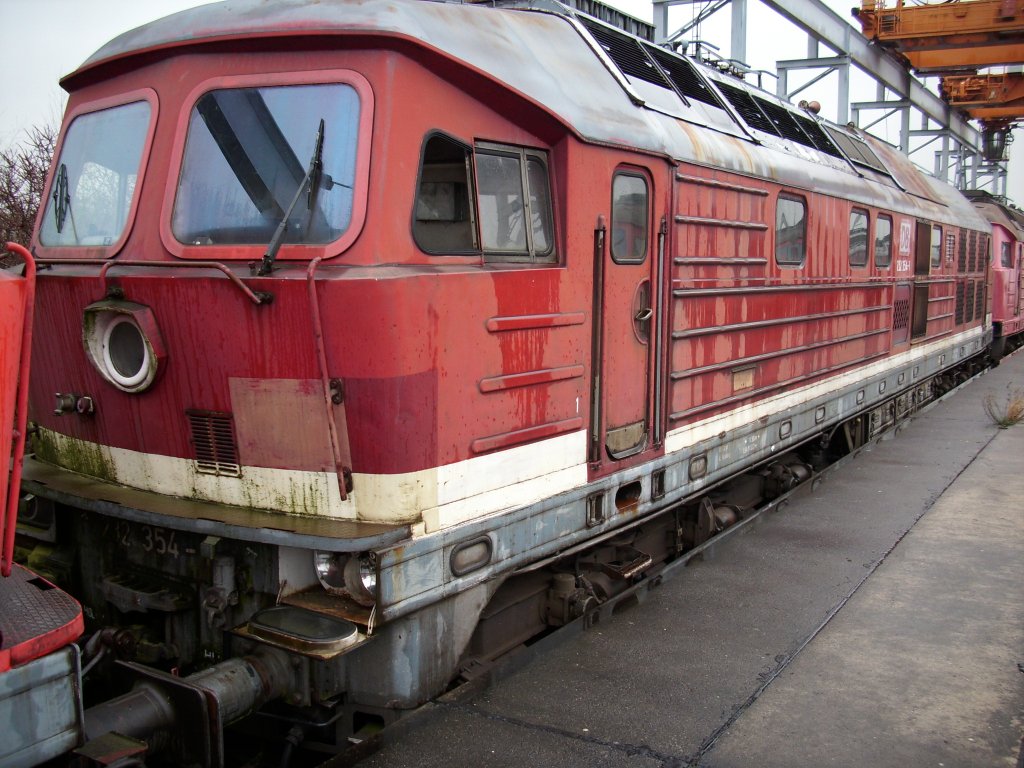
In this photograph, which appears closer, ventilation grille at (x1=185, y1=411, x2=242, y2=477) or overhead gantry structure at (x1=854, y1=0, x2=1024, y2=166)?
ventilation grille at (x1=185, y1=411, x2=242, y2=477)

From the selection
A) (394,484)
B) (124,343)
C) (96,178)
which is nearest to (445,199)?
(394,484)

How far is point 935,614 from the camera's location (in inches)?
198

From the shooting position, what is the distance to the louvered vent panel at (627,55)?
16.7 ft

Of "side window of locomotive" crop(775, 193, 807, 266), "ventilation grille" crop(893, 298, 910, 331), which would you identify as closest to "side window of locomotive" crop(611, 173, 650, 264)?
"side window of locomotive" crop(775, 193, 807, 266)

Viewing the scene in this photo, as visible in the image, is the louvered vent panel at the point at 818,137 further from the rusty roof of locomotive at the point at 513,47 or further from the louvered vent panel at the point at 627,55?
the louvered vent panel at the point at 627,55

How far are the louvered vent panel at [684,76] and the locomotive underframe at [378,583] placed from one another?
8.05ft

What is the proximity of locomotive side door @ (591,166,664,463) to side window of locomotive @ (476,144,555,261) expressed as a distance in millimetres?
400

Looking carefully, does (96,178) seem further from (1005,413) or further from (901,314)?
(1005,413)

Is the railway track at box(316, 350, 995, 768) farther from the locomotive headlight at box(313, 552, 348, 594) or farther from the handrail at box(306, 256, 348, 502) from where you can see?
the handrail at box(306, 256, 348, 502)

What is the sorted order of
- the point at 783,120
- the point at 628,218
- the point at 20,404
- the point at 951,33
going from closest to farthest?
the point at 20,404 → the point at 628,218 → the point at 783,120 → the point at 951,33

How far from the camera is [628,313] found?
460 cm

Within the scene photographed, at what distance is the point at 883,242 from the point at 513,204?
642 cm

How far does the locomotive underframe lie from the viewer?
11.5 feet

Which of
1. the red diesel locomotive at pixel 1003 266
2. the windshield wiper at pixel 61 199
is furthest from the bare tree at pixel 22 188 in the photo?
the red diesel locomotive at pixel 1003 266
